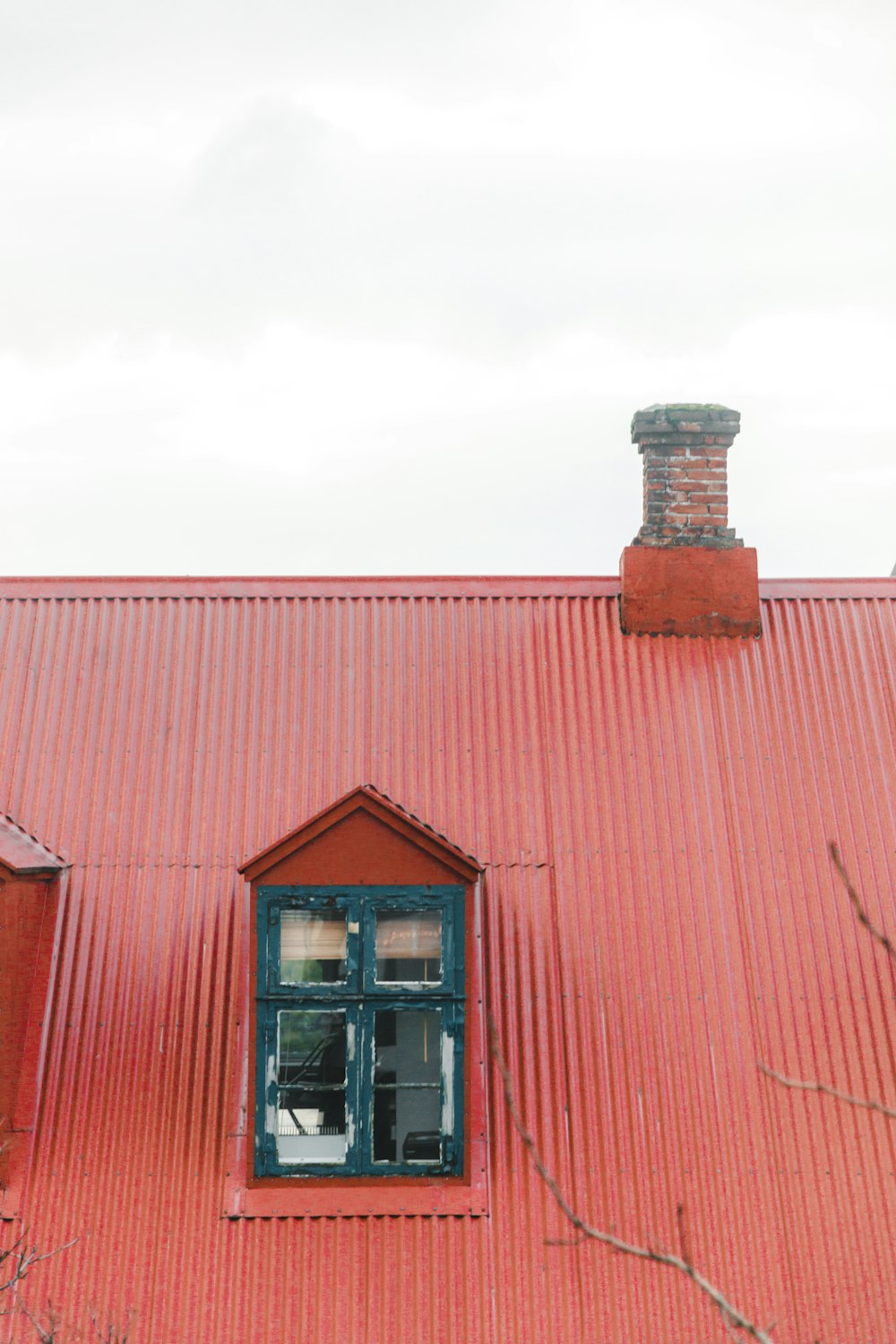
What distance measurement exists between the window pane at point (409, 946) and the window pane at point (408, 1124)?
0.58 metres

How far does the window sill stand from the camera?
533 centimetres

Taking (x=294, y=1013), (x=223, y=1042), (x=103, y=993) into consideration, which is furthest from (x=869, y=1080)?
(x=103, y=993)

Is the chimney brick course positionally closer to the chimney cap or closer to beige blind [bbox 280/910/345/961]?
the chimney cap

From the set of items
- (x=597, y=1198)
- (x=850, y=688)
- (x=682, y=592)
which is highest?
(x=682, y=592)

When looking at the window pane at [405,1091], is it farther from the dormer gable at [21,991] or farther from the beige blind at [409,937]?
the dormer gable at [21,991]

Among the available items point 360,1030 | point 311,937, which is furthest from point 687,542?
point 360,1030

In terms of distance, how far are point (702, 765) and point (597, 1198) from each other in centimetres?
264

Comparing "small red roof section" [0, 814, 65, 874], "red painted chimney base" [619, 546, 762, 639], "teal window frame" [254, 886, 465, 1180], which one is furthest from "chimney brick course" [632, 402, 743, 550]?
"small red roof section" [0, 814, 65, 874]

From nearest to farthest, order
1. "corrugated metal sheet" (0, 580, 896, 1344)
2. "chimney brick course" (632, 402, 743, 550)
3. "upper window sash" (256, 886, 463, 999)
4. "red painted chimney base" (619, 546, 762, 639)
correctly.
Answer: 1. "corrugated metal sheet" (0, 580, 896, 1344)
2. "upper window sash" (256, 886, 463, 999)
3. "red painted chimney base" (619, 546, 762, 639)
4. "chimney brick course" (632, 402, 743, 550)

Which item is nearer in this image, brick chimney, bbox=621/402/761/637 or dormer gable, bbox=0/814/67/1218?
dormer gable, bbox=0/814/67/1218

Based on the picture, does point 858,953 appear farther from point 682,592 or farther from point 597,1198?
point 682,592

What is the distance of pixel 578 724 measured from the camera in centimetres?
690

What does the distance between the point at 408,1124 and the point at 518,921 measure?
1.29 metres

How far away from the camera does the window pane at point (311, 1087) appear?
539cm
